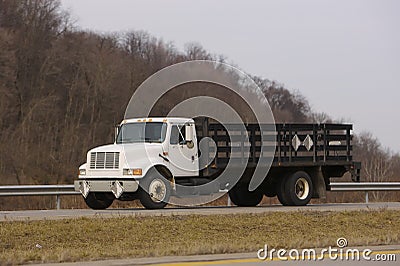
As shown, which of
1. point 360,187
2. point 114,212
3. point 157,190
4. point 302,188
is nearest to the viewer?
point 114,212

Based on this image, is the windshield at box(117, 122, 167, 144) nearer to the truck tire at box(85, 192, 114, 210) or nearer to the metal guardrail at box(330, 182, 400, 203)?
the truck tire at box(85, 192, 114, 210)

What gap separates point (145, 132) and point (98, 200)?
99.8 inches

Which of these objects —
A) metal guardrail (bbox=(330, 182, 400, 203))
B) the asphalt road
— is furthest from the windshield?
metal guardrail (bbox=(330, 182, 400, 203))

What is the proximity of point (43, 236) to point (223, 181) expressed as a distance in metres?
10.0

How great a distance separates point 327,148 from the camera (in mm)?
28016

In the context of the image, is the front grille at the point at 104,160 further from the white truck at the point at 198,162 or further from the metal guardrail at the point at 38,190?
the metal guardrail at the point at 38,190

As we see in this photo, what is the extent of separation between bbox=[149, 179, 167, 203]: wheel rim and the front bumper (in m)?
0.56

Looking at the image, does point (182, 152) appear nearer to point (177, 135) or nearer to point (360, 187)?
point (177, 135)

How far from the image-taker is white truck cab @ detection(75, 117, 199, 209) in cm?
2409

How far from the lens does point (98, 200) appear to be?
25500 mm

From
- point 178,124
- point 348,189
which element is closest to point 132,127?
point 178,124

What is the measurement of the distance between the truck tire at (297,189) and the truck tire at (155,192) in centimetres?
447

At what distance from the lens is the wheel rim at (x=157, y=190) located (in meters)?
24.2

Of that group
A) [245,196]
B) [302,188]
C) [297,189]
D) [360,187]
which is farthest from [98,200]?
[360,187]
